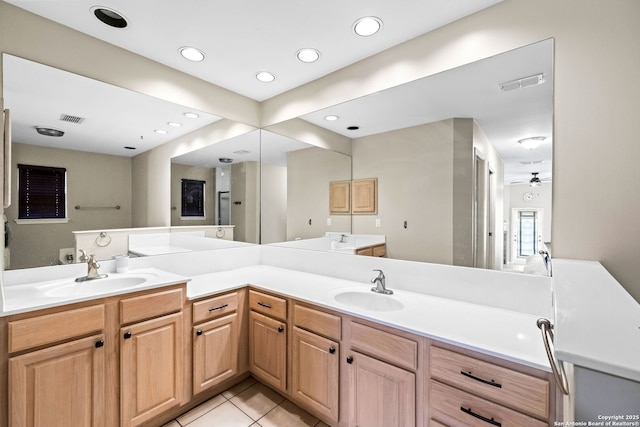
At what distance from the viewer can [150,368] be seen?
1.67m

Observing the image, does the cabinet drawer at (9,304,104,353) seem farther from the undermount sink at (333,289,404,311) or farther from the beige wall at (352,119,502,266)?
the beige wall at (352,119,502,266)

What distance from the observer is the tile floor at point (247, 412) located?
1788 mm

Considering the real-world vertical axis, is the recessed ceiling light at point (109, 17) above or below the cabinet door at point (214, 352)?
above

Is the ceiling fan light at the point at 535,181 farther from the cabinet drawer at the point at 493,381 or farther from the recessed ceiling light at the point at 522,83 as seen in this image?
the cabinet drawer at the point at 493,381

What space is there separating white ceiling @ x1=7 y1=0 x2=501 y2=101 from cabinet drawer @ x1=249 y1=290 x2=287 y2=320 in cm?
181

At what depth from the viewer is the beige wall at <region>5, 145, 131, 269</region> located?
1615mm

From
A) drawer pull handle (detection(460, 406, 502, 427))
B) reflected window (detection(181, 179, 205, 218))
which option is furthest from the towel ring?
drawer pull handle (detection(460, 406, 502, 427))

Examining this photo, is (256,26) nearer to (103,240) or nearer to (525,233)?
(103,240)

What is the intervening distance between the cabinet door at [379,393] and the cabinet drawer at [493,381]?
178mm

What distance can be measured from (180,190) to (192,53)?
1.13 m

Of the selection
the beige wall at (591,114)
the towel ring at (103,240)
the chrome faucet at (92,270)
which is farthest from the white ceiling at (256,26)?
the chrome faucet at (92,270)

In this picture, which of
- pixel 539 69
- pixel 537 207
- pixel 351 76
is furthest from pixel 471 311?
pixel 351 76

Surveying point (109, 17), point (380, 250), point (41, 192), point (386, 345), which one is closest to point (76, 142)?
point (41, 192)

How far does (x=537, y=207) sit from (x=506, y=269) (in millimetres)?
392
